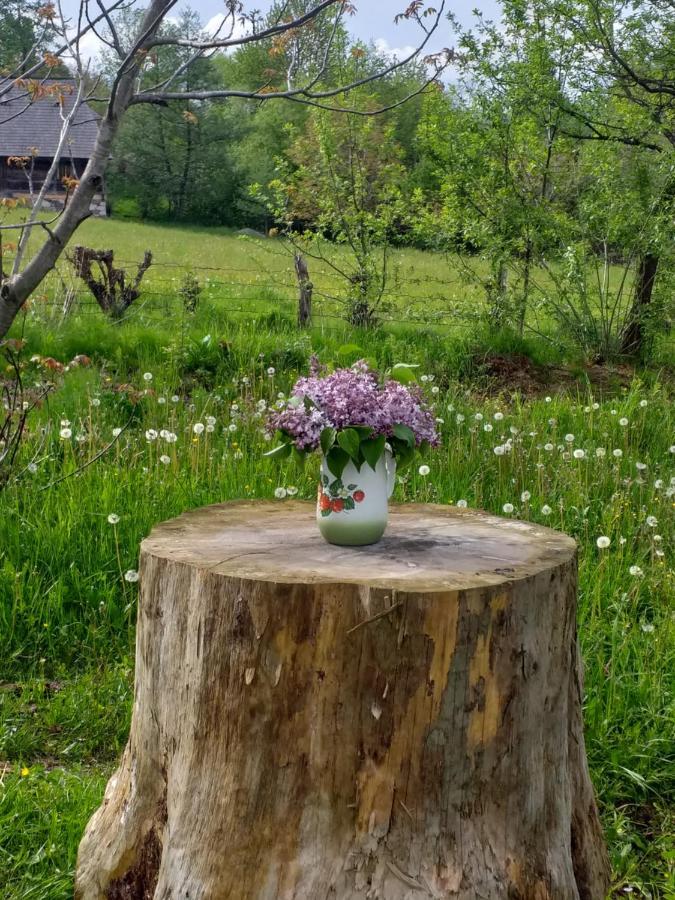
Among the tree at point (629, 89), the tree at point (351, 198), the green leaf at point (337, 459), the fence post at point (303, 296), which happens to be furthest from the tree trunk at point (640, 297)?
the green leaf at point (337, 459)

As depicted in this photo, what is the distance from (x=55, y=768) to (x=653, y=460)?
4394mm

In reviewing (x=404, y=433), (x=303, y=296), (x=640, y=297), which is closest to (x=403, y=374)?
(x=404, y=433)

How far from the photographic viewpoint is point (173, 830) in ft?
7.24

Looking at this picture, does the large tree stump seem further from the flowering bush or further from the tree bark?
the tree bark

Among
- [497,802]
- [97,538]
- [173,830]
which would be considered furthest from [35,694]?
[497,802]

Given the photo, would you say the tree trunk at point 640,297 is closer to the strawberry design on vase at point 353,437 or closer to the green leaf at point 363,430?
the strawberry design on vase at point 353,437

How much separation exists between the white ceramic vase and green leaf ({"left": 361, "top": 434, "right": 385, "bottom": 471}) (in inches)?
2.5

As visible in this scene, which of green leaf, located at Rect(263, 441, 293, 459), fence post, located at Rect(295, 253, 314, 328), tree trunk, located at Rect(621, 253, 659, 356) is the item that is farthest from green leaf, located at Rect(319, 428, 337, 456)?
tree trunk, located at Rect(621, 253, 659, 356)

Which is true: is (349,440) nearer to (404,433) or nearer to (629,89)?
(404,433)

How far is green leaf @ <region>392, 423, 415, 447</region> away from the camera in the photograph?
2471mm

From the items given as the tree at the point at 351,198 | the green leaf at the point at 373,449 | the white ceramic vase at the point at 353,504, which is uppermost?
the tree at the point at 351,198

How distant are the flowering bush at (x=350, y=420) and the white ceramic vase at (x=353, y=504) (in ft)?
0.14

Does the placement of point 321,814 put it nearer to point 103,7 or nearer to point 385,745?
point 385,745

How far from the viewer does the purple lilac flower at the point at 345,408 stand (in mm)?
2453
